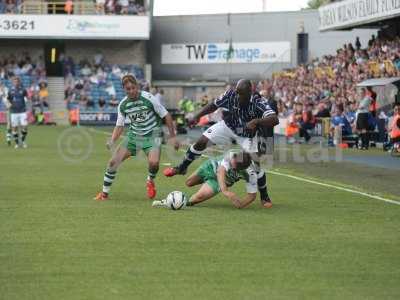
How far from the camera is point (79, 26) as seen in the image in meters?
56.6

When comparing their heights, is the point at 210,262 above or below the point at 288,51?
below

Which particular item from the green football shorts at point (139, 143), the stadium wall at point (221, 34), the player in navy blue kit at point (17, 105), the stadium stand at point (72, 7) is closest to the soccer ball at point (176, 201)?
the green football shorts at point (139, 143)

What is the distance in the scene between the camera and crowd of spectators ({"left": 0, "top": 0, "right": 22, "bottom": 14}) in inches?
2228

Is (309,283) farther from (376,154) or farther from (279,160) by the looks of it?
(376,154)

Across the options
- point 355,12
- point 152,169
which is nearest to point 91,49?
point 355,12

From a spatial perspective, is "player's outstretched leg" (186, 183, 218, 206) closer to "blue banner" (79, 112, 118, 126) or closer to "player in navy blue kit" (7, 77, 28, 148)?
"player in navy blue kit" (7, 77, 28, 148)

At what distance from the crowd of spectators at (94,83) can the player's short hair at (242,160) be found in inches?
1631

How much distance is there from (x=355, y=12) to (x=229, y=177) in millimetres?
25446

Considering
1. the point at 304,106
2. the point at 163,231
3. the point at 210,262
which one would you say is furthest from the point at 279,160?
the point at 210,262

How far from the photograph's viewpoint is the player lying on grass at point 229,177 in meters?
13.8

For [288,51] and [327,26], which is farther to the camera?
[288,51]

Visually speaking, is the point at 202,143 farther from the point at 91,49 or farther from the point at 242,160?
the point at 91,49

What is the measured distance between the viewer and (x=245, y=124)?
47.3 feet

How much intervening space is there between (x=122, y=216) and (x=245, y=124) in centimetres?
270
